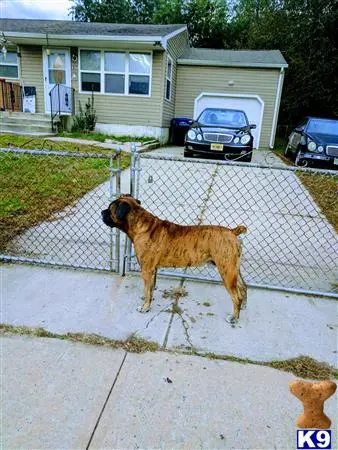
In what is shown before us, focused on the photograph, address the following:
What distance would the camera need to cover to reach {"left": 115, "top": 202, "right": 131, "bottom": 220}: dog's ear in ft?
7.92

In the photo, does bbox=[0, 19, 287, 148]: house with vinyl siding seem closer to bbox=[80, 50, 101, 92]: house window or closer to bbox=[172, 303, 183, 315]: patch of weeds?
bbox=[80, 50, 101, 92]: house window

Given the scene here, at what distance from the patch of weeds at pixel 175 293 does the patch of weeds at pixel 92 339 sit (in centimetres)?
63

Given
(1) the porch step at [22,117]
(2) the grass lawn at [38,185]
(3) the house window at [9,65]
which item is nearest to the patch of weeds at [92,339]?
(2) the grass lawn at [38,185]

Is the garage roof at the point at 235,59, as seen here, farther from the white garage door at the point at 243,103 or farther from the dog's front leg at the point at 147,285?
the dog's front leg at the point at 147,285

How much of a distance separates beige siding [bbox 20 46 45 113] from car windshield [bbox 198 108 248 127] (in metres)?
6.95

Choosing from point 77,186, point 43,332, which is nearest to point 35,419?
point 43,332

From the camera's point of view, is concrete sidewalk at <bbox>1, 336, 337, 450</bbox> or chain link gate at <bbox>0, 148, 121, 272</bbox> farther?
chain link gate at <bbox>0, 148, 121, 272</bbox>

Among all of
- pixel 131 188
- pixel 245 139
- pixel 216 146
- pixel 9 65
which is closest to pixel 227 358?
pixel 131 188

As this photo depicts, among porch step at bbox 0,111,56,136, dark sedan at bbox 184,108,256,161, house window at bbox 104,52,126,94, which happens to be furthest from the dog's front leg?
house window at bbox 104,52,126,94

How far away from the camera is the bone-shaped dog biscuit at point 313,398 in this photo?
720mm

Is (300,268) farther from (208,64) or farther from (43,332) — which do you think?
(208,64)

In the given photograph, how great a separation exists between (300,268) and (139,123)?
10680mm

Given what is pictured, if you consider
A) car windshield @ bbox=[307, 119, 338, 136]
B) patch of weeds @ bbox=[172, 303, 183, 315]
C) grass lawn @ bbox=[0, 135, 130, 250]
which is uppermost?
car windshield @ bbox=[307, 119, 338, 136]

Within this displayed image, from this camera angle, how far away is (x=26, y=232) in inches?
155
